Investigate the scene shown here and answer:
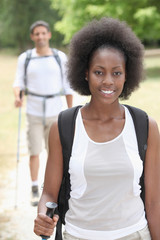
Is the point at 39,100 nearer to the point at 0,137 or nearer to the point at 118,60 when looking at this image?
the point at 118,60

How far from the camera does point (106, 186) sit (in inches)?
79.9

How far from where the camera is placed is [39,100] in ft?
17.6

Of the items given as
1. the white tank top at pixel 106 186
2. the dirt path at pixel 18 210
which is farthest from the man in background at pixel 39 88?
the white tank top at pixel 106 186

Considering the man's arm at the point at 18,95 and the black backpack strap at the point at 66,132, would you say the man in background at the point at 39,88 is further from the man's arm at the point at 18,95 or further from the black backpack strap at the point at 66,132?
the black backpack strap at the point at 66,132

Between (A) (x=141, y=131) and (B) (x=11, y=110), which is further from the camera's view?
(B) (x=11, y=110)

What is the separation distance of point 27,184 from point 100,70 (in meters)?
4.28

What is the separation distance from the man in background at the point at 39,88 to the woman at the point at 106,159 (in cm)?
299

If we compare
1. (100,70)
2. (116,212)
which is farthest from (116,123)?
(116,212)

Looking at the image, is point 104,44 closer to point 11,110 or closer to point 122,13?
point 11,110

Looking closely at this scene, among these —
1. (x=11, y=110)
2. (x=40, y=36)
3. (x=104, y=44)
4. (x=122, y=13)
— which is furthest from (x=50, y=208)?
(x=122, y=13)

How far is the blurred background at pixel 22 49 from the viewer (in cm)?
512

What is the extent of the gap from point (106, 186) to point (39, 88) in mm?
3450

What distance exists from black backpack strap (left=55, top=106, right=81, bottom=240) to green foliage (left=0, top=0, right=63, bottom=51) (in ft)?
134

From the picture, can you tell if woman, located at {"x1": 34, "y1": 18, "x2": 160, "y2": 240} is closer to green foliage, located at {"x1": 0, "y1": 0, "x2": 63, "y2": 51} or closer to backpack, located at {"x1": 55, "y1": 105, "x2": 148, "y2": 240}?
backpack, located at {"x1": 55, "y1": 105, "x2": 148, "y2": 240}
